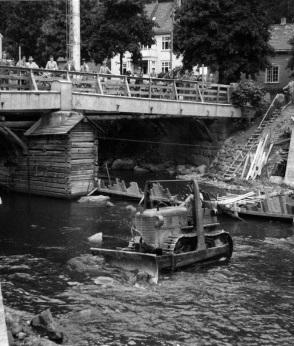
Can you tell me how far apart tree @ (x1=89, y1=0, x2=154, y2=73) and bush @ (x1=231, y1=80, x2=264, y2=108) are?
32.9 ft

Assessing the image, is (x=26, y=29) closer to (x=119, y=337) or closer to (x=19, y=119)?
(x=19, y=119)

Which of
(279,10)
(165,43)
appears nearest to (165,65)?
(165,43)

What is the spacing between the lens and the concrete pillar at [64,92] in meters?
27.9

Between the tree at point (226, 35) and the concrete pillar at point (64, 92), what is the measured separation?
528 inches

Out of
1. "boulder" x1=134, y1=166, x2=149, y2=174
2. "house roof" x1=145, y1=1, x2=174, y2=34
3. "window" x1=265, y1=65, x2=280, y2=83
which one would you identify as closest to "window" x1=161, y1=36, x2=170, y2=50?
"house roof" x1=145, y1=1, x2=174, y2=34

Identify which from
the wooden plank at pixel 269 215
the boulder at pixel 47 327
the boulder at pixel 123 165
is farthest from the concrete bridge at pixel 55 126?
the boulder at pixel 47 327

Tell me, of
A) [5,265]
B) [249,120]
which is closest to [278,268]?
[5,265]

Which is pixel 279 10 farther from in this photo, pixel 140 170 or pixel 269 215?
pixel 269 215

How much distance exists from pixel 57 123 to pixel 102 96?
2798 mm

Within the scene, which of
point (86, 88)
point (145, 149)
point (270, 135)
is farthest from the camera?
point (145, 149)

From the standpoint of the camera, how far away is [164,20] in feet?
227

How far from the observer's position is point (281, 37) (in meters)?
51.2

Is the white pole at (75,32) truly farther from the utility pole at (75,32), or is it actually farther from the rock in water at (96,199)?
the rock in water at (96,199)

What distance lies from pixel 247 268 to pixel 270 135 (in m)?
19.5
